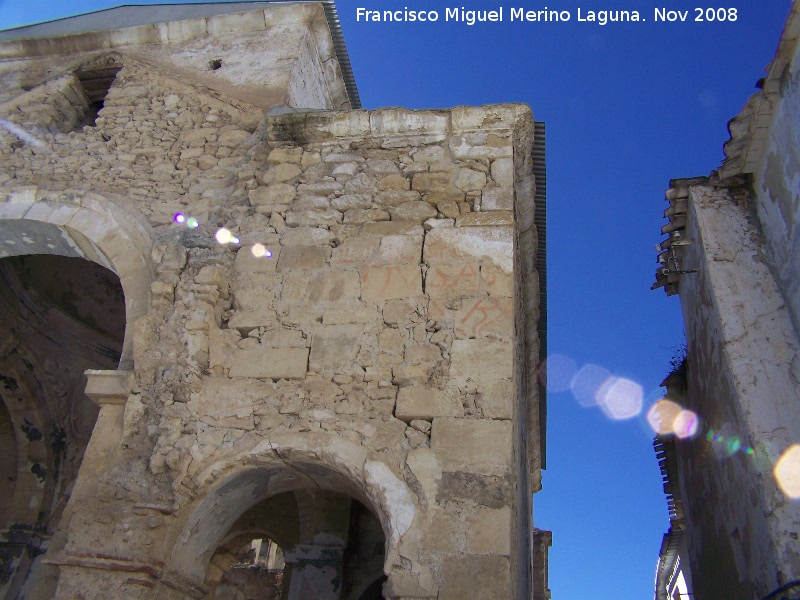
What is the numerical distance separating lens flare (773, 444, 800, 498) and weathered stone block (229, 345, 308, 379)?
339cm

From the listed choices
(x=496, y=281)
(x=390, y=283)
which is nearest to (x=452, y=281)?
(x=496, y=281)

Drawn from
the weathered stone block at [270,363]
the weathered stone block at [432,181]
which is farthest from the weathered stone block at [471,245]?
the weathered stone block at [270,363]

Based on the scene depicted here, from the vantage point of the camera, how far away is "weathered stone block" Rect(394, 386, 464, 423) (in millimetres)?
3693

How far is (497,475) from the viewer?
3439 millimetres

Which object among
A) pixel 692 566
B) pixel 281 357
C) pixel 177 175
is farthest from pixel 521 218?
pixel 692 566

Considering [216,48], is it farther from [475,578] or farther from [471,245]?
[475,578]

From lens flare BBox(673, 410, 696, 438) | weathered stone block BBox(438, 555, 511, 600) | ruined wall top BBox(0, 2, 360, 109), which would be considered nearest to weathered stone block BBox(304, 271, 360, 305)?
weathered stone block BBox(438, 555, 511, 600)

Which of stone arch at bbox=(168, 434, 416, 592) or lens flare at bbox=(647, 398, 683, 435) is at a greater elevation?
lens flare at bbox=(647, 398, 683, 435)

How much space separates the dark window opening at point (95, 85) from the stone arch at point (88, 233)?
1.65 meters

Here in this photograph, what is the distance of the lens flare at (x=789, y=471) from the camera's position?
14.6 feet

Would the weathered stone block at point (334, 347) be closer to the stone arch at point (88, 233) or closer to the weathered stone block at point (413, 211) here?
the weathered stone block at point (413, 211)

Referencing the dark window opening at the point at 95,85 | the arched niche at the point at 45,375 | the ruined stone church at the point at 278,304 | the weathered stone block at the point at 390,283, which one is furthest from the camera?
the arched niche at the point at 45,375

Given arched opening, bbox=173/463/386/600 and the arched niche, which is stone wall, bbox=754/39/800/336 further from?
the arched niche

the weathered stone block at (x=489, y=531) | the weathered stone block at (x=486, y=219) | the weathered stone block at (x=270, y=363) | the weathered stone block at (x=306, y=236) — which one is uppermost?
the weathered stone block at (x=486, y=219)
